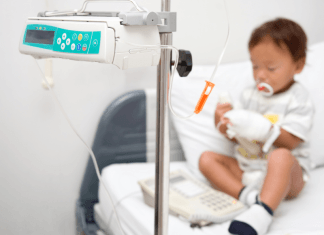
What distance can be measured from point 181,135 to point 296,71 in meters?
0.45

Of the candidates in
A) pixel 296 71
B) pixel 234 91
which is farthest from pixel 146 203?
pixel 296 71

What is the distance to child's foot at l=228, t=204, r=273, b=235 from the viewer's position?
2.57ft

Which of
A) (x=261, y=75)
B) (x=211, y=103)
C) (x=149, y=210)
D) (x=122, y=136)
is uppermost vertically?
(x=261, y=75)

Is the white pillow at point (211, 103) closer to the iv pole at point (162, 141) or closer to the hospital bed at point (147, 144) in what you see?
the hospital bed at point (147, 144)

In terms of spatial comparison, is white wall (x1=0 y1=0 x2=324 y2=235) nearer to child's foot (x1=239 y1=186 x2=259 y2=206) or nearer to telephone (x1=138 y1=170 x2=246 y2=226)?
telephone (x1=138 y1=170 x2=246 y2=226)

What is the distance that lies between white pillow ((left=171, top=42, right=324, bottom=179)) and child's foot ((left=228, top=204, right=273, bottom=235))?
0.99ft

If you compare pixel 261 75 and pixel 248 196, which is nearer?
pixel 248 196

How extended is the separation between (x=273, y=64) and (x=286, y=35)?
4.1 inches

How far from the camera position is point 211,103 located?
120cm

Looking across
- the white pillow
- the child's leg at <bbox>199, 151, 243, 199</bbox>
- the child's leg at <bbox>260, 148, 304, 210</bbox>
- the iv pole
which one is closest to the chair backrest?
the white pillow

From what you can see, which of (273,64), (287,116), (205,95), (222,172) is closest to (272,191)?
(222,172)

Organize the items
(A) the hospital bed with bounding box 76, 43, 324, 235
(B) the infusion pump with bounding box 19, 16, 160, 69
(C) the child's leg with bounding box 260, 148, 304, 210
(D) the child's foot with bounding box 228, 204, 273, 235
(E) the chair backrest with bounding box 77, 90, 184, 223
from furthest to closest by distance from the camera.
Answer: (E) the chair backrest with bounding box 77, 90, 184, 223
(A) the hospital bed with bounding box 76, 43, 324, 235
(C) the child's leg with bounding box 260, 148, 304, 210
(D) the child's foot with bounding box 228, 204, 273, 235
(B) the infusion pump with bounding box 19, 16, 160, 69

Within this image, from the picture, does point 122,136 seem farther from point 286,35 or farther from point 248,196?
point 286,35

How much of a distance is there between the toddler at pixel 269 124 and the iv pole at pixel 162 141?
1.37 ft
